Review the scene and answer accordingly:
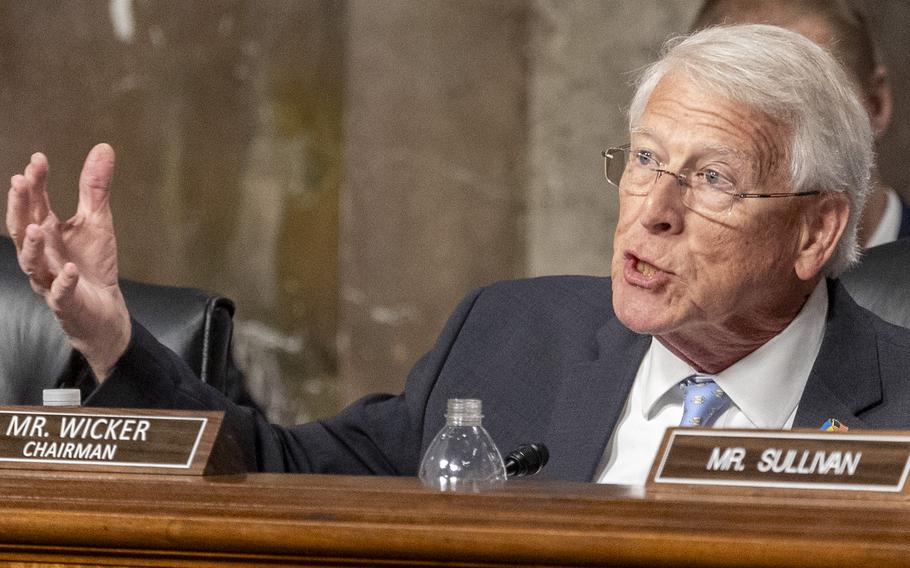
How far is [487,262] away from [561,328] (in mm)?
1776

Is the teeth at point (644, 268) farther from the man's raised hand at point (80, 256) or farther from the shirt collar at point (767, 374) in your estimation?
the man's raised hand at point (80, 256)

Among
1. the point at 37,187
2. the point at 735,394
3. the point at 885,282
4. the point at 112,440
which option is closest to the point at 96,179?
the point at 37,187

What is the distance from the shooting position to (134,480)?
1.60 meters

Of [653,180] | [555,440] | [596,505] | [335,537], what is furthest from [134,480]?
[653,180]

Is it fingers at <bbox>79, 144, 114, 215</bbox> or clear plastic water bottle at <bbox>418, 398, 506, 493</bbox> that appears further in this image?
fingers at <bbox>79, 144, 114, 215</bbox>

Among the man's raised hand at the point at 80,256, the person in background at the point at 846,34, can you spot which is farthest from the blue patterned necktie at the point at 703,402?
the person in background at the point at 846,34

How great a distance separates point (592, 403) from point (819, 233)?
0.41m

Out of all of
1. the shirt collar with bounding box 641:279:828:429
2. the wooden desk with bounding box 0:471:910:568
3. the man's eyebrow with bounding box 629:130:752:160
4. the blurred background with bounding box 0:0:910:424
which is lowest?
the blurred background with bounding box 0:0:910:424

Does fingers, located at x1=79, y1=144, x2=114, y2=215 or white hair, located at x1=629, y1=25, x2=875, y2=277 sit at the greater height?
white hair, located at x1=629, y1=25, x2=875, y2=277

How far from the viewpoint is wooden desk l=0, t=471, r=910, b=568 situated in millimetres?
1268

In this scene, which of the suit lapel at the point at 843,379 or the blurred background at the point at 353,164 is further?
the blurred background at the point at 353,164

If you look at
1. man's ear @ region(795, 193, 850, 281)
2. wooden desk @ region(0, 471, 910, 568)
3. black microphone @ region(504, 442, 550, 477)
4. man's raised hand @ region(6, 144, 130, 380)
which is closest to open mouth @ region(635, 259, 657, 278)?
man's ear @ region(795, 193, 850, 281)

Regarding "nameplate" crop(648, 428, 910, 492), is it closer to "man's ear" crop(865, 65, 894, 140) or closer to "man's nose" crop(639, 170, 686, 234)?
"man's nose" crop(639, 170, 686, 234)

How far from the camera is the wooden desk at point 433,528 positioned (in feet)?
4.16
